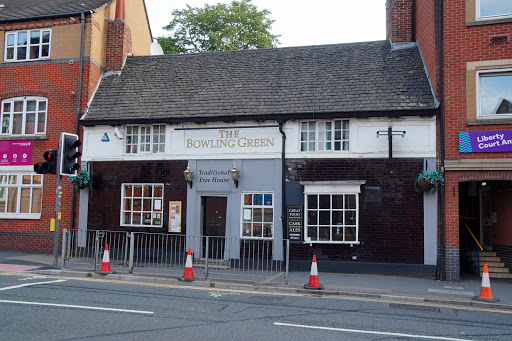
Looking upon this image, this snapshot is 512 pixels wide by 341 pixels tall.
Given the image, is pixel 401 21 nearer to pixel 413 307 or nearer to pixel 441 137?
pixel 441 137

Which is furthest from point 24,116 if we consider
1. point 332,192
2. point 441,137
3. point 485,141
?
point 485,141

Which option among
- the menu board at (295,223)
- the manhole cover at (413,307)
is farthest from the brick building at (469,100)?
the menu board at (295,223)

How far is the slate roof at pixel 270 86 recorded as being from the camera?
14.1 meters

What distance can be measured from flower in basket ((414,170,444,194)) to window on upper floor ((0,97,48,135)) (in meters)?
13.3

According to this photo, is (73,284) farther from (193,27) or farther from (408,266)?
(193,27)

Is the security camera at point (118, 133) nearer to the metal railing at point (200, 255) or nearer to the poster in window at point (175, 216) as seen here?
the poster in window at point (175, 216)

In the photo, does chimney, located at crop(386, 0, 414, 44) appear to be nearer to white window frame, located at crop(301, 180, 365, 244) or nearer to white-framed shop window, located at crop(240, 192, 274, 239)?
white window frame, located at crop(301, 180, 365, 244)

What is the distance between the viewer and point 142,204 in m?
15.4

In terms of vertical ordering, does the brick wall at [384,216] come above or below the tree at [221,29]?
below

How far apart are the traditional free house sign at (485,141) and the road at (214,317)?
16.6ft

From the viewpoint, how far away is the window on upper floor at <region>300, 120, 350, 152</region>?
1397cm

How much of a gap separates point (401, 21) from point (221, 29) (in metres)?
17.3

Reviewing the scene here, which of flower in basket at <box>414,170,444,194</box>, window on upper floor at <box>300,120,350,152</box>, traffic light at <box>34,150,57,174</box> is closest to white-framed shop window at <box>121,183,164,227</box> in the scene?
traffic light at <box>34,150,57,174</box>

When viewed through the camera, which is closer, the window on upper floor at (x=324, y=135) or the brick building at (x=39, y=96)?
the window on upper floor at (x=324, y=135)
